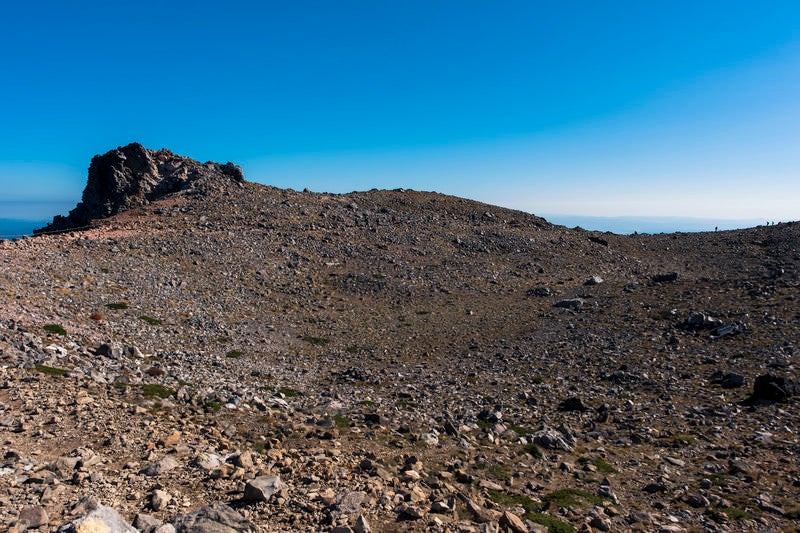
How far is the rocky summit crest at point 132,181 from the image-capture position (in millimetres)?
47125

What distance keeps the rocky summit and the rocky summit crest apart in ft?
1.54

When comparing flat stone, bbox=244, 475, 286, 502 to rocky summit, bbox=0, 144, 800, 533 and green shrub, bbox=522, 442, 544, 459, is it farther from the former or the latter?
green shrub, bbox=522, 442, 544, 459

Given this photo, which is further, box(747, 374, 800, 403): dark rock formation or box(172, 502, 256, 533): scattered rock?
box(747, 374, 800, 403): dark rock formation

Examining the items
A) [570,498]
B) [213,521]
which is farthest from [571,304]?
[213,521]

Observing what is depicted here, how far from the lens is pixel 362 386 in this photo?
20781 millimetres

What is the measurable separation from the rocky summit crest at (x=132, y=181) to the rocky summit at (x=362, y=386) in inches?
18.5

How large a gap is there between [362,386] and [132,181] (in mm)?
41860

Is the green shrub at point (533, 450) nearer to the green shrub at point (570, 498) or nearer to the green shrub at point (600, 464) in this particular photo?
the green shrub at point (600, 464)

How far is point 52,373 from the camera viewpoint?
14.7 meters

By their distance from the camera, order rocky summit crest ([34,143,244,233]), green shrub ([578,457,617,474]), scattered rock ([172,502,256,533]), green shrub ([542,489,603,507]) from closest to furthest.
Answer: scattered rock ([172,502,256,533]) → green shrub ([542,489,603,507]) → green shrub ([578,457,617,474]) → rocky summit crest ([34,143,244,233])

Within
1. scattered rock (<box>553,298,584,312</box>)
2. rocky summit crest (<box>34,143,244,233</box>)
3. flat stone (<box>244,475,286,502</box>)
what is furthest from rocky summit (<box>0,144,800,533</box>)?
rocky summit crest (<box>34,143,244,233</box>)

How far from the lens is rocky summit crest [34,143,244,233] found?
155 ft

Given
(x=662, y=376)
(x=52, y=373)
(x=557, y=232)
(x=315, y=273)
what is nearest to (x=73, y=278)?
(x=52, y=373)

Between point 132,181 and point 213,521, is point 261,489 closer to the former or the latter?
point 213,521
